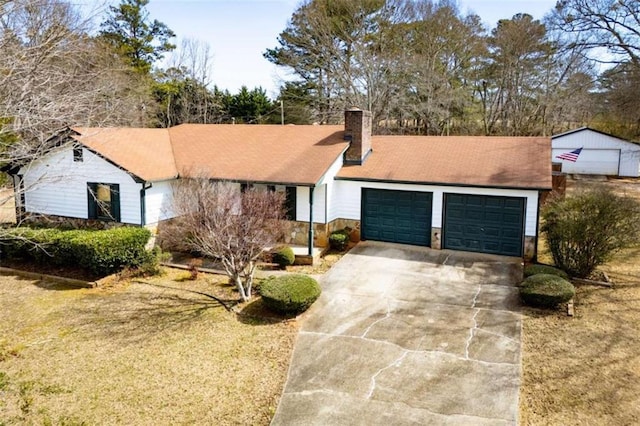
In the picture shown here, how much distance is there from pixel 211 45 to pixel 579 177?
32.8m

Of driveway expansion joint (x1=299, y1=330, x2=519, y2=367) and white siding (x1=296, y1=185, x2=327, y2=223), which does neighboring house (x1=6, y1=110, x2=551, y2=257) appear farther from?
driveway expansion joint (x1=299, y1=330, x2=519, y2=367)

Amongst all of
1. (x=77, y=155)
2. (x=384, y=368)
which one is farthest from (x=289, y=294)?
(x=77, y=155)

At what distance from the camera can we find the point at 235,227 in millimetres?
11555

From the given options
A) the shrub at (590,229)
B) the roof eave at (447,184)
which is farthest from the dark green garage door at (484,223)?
Answer: the shrub at (590,229)

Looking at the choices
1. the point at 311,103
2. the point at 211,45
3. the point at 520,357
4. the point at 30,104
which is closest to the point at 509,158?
the point at 520,357

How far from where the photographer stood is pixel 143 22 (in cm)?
3831

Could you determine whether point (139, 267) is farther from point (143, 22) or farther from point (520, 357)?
point (143, 22)

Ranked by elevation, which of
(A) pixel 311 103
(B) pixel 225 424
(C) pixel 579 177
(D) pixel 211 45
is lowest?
(B) pixel 225 424

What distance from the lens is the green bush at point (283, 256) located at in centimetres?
1477

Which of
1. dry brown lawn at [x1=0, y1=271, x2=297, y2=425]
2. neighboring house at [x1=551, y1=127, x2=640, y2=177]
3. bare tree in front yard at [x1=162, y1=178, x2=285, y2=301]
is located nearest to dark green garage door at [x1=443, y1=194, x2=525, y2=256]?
bare tree in front yard at [x1=162, y1=178, x2=285, y2=301]

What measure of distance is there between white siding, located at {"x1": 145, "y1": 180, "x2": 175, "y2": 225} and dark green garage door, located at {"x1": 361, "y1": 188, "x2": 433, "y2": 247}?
7.24 metres

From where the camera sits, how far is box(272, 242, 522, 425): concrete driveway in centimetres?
741

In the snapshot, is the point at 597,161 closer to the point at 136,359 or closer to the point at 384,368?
the point at 384,368

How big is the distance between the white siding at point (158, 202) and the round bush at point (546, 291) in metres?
12.0
